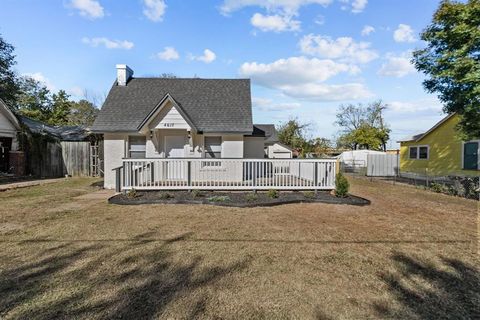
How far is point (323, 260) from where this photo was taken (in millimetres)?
4496

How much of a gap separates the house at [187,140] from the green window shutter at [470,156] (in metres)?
11.5

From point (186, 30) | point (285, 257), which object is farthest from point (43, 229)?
point (186, 30)

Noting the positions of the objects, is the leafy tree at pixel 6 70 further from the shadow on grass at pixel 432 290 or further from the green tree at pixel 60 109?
the shadow on grass at pixel 432 290

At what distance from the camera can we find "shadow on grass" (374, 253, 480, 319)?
308 cm

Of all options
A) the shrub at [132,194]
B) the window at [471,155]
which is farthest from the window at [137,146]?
the window at [471,155]

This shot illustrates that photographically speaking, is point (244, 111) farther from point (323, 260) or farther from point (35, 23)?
point (323, 260)

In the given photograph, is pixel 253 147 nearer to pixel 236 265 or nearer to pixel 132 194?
pixel 132 194

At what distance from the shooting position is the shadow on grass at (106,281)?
3031mm

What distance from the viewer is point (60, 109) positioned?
123 feet

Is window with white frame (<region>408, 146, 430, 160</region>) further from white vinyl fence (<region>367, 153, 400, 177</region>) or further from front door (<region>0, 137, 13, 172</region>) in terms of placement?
front door (<region>0, 137, 13, 172</region>)

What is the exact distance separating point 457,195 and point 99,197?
14.4 metres

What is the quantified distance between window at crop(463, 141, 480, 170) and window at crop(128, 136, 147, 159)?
17771 millimetres

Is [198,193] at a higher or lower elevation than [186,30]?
lower

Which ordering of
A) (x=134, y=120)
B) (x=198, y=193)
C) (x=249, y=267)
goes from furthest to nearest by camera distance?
(x=134, y=120)
(x=198, y=193)
(x=249, y=267)
